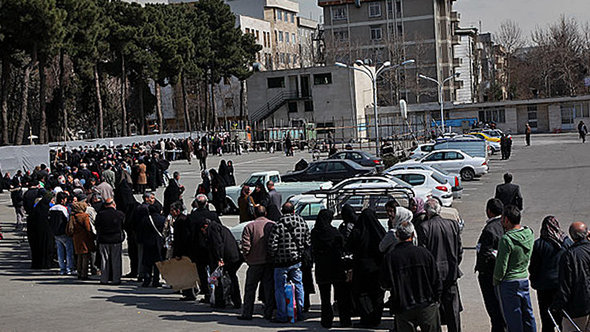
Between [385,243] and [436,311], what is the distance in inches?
67.3

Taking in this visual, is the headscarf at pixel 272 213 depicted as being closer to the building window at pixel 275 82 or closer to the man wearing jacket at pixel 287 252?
the man wearing jacket at pixel 287 252

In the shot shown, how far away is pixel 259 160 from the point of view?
54.1 metres

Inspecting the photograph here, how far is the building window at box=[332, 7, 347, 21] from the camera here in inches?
3794

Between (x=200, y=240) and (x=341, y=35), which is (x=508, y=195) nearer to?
(x=200, y=240)

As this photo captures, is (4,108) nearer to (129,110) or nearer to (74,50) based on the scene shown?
(74,50)

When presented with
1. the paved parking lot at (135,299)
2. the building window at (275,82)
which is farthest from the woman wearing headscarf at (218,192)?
the building window at (275,82)

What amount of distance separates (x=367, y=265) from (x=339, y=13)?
292 feet

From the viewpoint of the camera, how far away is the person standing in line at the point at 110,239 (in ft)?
47.8

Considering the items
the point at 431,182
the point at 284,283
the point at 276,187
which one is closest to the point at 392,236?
the point at 284,283

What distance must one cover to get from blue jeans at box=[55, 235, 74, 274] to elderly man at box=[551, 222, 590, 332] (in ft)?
36.8

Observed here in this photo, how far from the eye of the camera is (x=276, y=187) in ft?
77.5

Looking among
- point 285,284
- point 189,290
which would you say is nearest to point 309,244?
point 285,284

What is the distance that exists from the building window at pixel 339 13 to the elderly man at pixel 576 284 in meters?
91.0

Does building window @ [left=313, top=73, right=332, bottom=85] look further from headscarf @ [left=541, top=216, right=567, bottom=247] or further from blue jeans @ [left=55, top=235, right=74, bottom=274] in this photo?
headscarf @ [left=541, top=216, right=567, bottom=247]
